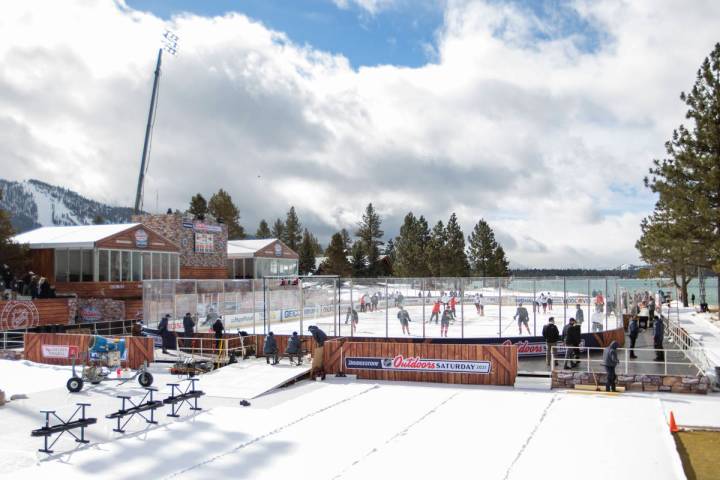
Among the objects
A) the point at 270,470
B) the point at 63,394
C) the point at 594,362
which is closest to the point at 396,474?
the point at 270,470

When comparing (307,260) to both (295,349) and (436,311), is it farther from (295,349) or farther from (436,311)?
(295,349)

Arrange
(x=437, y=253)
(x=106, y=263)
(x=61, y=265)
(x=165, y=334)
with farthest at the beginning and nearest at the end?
(x=437, y=253) < (x=61, y=265) < (x=106, y=263) < (x=165, y=334)

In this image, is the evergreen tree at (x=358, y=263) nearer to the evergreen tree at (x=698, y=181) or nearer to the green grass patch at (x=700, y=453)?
Answer: the evergreen tree at (x=698, y=181)

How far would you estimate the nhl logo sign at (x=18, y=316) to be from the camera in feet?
113

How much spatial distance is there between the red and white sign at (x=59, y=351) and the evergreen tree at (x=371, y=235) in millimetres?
82754

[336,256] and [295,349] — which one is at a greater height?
[336,256]

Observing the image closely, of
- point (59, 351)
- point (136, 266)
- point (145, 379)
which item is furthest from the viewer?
point (136, 266)

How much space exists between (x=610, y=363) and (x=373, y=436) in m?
8.99

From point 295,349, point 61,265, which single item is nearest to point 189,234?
point 61,265

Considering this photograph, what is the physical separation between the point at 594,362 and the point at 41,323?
30.0 meters

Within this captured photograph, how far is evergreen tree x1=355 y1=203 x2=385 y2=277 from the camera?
10994 centimetres

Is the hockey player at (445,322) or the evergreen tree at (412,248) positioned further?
the evergreen tree at (412,248)

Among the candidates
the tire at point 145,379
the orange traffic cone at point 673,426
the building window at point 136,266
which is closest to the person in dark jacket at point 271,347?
the tire at point 145,379

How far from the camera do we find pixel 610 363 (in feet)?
64.6
